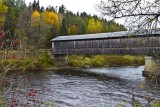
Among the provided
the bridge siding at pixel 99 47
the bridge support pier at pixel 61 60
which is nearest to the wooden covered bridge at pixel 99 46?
the bridge siding at pixel 99 47

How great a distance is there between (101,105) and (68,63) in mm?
25198

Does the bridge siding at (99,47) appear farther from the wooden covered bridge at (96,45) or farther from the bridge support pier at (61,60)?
the bridge support pier at (61,60)

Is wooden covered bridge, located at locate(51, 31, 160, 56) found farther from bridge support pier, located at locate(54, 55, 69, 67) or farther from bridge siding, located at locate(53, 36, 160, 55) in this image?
bridge support pier, located at locate(54, 55, 69, 67)

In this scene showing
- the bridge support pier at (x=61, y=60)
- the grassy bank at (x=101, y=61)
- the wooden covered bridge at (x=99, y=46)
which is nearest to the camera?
the wooden covered bridge at (x=99, y=46)

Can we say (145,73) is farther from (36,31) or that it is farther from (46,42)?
(46,42)

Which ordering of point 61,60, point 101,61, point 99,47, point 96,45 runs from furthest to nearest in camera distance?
point 101,61 < point 61,60 < point 96,45 < point 99,47

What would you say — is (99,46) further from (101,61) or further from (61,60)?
(101,61)

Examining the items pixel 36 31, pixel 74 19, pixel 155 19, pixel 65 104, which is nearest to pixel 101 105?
pixel 65 104

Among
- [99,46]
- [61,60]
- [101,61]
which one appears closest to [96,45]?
[99,46]

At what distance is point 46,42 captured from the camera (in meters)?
43.6

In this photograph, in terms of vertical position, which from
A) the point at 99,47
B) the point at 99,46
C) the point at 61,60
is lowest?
the point at 61,60

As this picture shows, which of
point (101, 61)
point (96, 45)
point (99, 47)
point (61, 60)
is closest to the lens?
point (99, 47)

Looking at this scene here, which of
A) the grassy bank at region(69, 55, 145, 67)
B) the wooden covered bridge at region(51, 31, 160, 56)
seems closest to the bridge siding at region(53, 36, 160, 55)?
the wooden covered bridge at region(51, 31, 160, 56)

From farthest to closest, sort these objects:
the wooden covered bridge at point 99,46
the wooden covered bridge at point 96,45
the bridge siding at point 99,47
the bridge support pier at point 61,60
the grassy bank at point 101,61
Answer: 1. the grassy bank at point 101,61
2. the bridge support pier at point 61,60
3. the wooden covered bridge at point 96,45
4. the bridge siding at point 99,47
5. the wooden covered bridge at point 99,46
